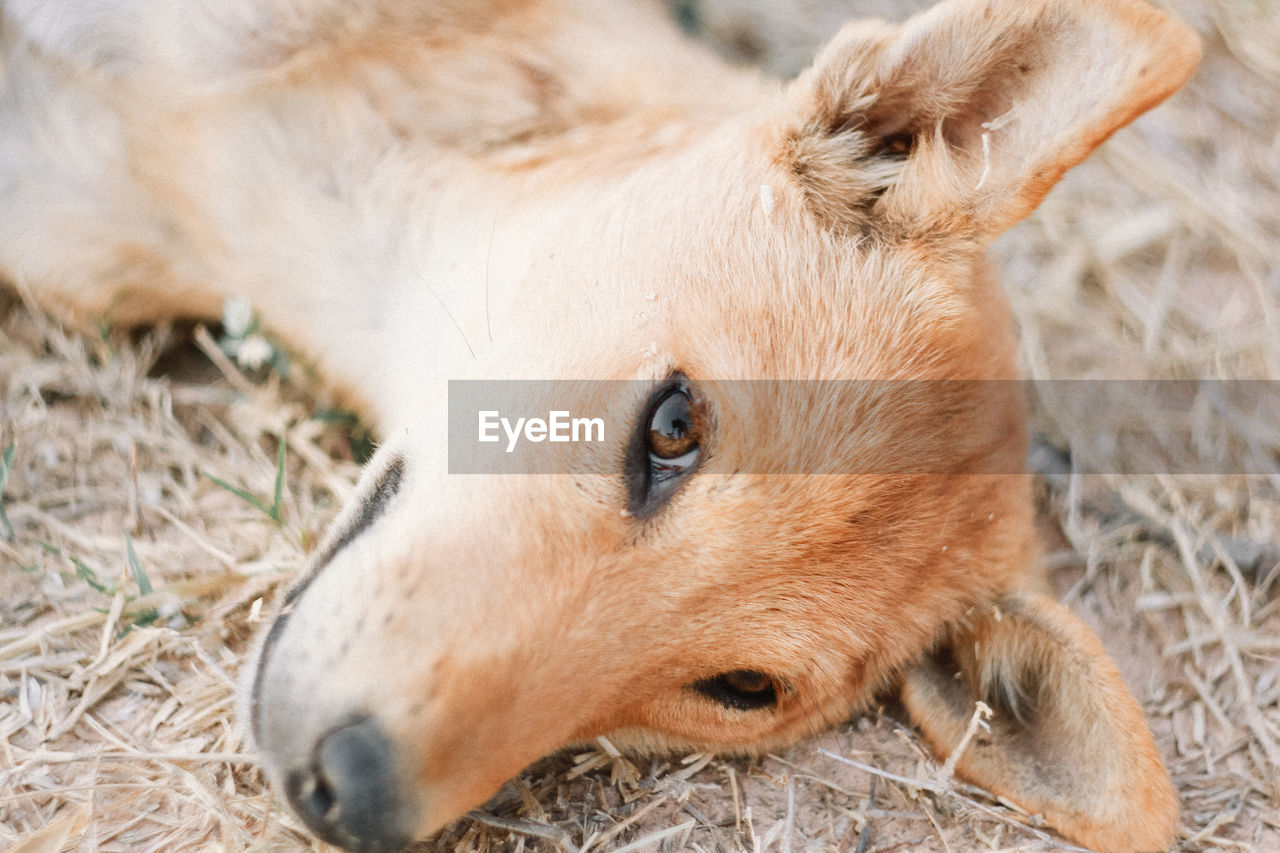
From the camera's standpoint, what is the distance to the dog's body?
6.56 feet

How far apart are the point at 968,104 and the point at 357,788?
207 cm

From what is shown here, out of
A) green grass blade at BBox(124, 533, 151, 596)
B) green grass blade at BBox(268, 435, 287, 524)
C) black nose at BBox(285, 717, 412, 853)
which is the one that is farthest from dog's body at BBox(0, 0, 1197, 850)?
green grass blade at BBox(124, 533, 151, 596)

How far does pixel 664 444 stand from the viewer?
2164 mm

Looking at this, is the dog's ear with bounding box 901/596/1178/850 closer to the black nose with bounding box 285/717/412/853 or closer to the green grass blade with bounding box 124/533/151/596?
the black nose with bounding box 285/717/412/853

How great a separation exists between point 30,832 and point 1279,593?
13.0 feet

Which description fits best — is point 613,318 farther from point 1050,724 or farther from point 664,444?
point 1050,724

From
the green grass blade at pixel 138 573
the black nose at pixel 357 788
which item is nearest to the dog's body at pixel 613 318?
the black nose at pixel 357 788

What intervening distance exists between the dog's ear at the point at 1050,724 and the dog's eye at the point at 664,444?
42.0 inches

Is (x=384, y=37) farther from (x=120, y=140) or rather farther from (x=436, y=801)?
(x=436, y=801)

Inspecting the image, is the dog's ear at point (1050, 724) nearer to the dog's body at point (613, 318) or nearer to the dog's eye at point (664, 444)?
the dog's body at point (613, 318)

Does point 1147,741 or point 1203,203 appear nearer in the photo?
point 1147,741

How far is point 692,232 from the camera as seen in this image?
237 centimetres

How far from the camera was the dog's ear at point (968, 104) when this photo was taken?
2.02m

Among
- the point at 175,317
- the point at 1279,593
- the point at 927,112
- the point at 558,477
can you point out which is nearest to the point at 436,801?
the point at 558,477
